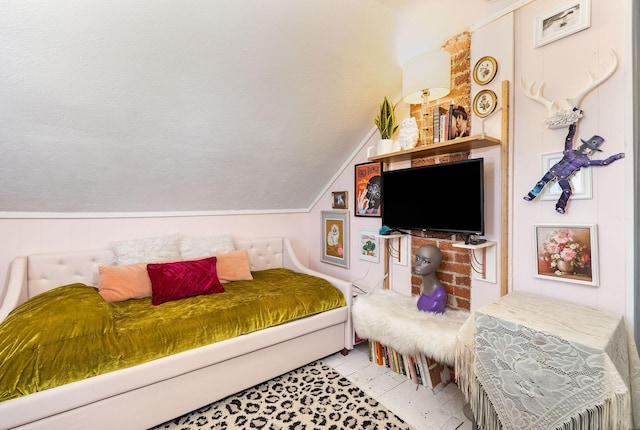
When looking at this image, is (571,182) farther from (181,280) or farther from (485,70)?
(181,280)

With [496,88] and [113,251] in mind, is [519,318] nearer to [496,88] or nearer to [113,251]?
[496,88]

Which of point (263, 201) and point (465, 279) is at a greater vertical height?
point (263, 201)

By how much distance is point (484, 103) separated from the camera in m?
2.02

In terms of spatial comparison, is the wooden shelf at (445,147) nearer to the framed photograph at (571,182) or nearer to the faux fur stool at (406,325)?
the framed photograph at (571,182)

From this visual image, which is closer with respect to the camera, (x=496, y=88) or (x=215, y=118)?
(x=496, y=88)

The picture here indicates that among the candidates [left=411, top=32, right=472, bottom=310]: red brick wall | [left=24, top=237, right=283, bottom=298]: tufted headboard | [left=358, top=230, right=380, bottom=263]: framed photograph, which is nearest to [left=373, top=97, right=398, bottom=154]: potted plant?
[left=411, top=32, right=472, bottom=310]: red brick wall

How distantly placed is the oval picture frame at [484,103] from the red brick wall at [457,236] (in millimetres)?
67

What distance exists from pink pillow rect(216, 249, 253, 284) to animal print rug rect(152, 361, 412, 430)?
3.30 feet

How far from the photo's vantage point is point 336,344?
2.51 meters

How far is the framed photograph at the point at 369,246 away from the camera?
290cm

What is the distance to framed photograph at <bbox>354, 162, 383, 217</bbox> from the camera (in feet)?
9.39

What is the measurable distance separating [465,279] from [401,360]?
753 millimetres

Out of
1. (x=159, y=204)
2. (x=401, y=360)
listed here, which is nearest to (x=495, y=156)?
(x=401, y=360)

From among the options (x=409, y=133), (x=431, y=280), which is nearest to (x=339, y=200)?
(x=409, y=133)
